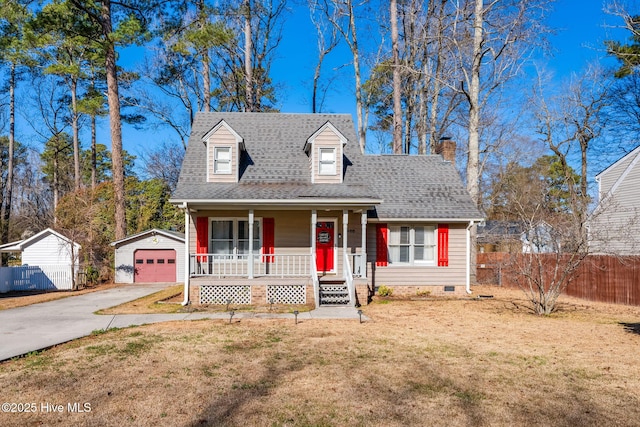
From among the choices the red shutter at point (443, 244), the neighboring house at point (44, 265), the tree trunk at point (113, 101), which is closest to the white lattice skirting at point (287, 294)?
the red shutter at point (443, 244)

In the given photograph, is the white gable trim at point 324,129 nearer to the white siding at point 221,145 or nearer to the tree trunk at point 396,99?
the white siding at point 221,145

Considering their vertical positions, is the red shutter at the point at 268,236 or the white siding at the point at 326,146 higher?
the white siding at the point at 326,146

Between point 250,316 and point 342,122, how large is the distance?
31.2 feet

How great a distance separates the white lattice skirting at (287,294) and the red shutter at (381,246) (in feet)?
10.7

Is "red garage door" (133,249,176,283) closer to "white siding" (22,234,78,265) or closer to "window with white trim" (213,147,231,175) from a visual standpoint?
"white siding" (22,234,78,265)

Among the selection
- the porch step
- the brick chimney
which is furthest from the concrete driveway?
the brick chimney

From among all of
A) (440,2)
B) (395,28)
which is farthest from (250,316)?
(440,2)

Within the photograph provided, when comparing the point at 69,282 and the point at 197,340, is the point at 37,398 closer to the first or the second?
→ the point at 197,340

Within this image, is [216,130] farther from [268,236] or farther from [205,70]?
[205,70]

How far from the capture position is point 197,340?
28.1 ft

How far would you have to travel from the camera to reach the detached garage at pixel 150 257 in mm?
22406

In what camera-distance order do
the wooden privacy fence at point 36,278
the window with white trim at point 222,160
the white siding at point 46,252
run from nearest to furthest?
1. the window with white trim at point 222,160
2. the wooden privacy fence at point 36,278
3. the white siding at point 46,252

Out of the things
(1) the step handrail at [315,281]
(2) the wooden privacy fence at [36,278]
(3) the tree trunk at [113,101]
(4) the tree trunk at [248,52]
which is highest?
(4) the tree trunk at [248,52]

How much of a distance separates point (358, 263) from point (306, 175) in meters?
3.71
